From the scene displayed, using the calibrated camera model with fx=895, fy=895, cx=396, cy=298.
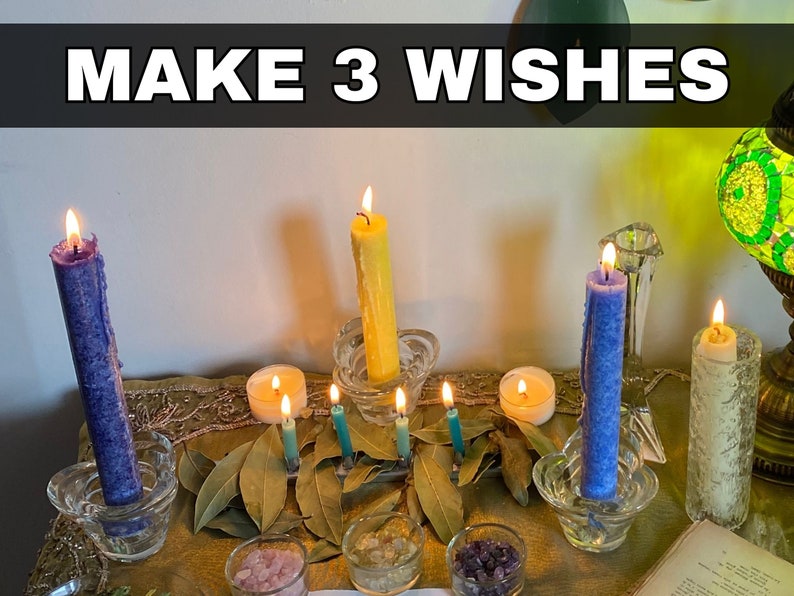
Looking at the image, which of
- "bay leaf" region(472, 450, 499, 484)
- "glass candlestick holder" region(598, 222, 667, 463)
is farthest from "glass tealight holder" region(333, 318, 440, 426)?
"glass candlestick holder" region(598, 222, 667, 463)

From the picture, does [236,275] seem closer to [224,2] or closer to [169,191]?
[169,191]

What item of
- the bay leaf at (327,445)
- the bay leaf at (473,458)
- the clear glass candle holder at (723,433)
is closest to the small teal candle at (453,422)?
the bay leaf at (473,458)

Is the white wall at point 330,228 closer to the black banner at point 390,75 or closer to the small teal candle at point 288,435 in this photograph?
the black banner at point 390,75

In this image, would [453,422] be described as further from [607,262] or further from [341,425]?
[607,262]

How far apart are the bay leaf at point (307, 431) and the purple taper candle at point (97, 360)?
18 centimetres

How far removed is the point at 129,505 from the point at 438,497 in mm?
289

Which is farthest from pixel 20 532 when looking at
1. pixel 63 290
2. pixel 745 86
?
pixel 745 86

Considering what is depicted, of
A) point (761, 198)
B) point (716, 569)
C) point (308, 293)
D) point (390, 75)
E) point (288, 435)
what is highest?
point (390, 75)

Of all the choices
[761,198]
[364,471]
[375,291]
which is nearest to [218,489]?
[364,471]

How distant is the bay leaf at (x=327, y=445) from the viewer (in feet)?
3.01

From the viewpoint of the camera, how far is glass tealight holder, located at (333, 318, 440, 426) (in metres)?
0.94

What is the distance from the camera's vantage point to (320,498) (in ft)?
2.88

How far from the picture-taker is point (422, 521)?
0.87 m

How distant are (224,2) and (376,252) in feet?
0.94
